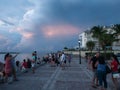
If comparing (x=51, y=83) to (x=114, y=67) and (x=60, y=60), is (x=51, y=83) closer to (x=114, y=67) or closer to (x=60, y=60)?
(x=114, y=67)

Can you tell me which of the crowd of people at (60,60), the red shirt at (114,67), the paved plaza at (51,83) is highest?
the crowd of people at (60,60)

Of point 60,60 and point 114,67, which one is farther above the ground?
point 60,60

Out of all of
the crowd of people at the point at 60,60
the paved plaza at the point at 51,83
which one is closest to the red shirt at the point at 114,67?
the paved plaza at the point at 51,83

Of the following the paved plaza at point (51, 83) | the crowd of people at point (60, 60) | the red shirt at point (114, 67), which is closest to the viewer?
the red shirt at point (114, 67)

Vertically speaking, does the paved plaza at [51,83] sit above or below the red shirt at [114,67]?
below

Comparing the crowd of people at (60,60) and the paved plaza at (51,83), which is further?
the crowd of people at (60,60)

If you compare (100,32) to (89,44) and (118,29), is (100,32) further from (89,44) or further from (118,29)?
(89,44)

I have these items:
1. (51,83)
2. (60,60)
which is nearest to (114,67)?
(51,83)

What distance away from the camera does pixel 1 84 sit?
52.6 feet

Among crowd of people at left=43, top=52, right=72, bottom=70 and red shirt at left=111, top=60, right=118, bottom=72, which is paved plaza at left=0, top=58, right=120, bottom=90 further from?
crowd of people at left=43, top=52, right=72, bottom=70

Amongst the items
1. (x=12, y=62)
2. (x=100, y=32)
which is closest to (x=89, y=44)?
(x=100, y=32)

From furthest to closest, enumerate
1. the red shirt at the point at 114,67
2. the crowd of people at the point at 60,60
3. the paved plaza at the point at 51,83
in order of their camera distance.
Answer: the crowd of people at the point at 60,60
the paved plaza at the point at 51,83
the red shirt at the point at 114,67

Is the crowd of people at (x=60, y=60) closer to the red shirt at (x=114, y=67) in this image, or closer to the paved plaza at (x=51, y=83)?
the paved plaza at (x=51, y=83)

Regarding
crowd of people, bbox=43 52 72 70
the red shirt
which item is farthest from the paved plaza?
crowd of people, bbox=43 52 72 70
